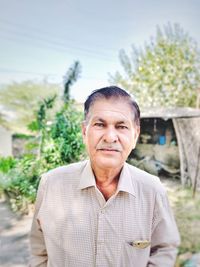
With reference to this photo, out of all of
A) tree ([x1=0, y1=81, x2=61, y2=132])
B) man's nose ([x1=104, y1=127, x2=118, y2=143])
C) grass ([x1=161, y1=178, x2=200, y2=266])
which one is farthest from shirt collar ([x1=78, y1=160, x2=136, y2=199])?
tree ([x1=0, y1=81, x2=61, y2=132])

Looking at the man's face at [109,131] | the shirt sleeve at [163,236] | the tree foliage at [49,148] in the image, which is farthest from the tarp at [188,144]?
the man's face at [109,131]

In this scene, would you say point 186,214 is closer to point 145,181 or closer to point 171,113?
point 171,113

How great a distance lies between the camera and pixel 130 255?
2.41ft

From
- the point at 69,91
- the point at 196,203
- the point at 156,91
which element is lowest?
the point at 196,203

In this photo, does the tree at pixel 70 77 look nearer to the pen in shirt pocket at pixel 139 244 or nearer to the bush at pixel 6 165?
the bush at pixel 6 165

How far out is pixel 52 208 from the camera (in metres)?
0.77

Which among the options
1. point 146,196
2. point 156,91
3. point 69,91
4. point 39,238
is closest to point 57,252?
point 39,238

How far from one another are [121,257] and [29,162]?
9.46 feet

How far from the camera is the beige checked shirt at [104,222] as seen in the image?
730mm

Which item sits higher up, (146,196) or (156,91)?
(156,91)

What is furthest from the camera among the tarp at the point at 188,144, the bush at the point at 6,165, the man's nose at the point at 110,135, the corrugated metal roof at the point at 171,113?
the corrugated metal roof at the point at 171,113

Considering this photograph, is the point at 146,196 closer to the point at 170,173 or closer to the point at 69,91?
the point at 69,91

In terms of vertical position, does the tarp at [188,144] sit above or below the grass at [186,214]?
above

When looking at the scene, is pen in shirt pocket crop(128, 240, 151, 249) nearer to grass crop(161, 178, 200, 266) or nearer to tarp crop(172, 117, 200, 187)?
grass crop(161, 178, 200, 266)
